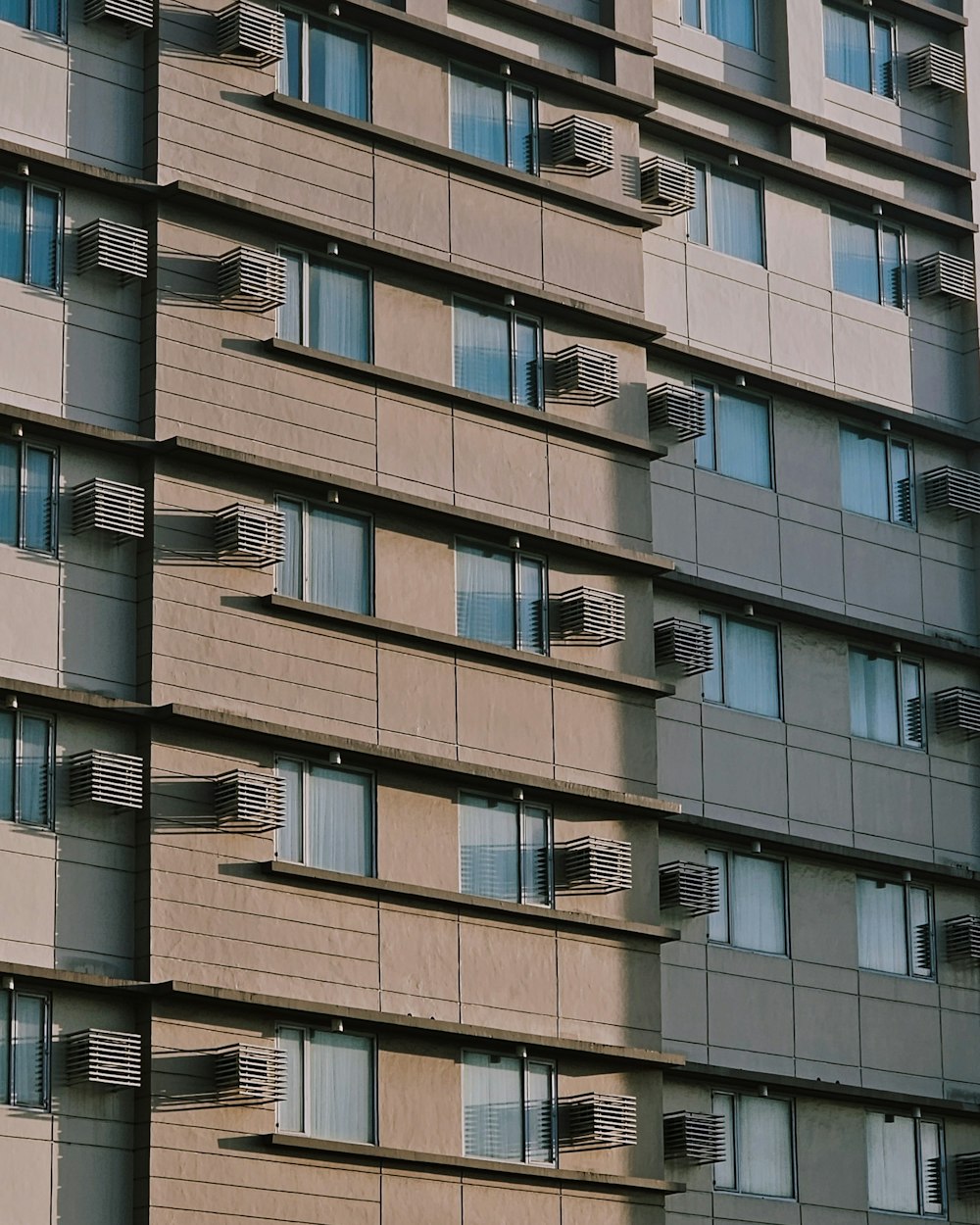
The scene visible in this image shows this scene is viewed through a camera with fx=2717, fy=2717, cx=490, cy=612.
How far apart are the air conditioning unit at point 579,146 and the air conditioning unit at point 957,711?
9.57m

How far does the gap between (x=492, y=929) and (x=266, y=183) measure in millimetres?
10254

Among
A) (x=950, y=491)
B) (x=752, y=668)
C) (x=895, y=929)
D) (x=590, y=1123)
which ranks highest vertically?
(x=950, y=491)

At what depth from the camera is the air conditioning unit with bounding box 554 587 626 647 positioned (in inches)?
1449

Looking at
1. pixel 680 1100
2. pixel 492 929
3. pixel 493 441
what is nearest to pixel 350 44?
pixel 493 441

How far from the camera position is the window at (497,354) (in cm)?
3741

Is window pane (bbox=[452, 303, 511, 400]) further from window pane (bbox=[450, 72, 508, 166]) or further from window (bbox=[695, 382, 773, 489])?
window (bbox=[695, 382, 773, 489])

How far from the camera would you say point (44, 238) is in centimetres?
3388

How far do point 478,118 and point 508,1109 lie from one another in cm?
1405

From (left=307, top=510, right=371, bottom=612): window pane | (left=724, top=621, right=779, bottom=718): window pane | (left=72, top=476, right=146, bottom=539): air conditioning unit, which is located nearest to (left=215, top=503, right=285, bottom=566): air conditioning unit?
(left=307, top=510, right=371, bottom=612): window pane

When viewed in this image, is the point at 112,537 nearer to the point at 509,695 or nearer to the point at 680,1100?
the point at 509,695

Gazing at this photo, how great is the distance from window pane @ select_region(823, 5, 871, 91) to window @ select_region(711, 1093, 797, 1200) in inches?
656

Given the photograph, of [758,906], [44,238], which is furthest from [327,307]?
[758,906]

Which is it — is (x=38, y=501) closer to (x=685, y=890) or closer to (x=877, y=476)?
(x=685, y=890)

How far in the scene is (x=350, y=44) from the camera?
37719 mm
